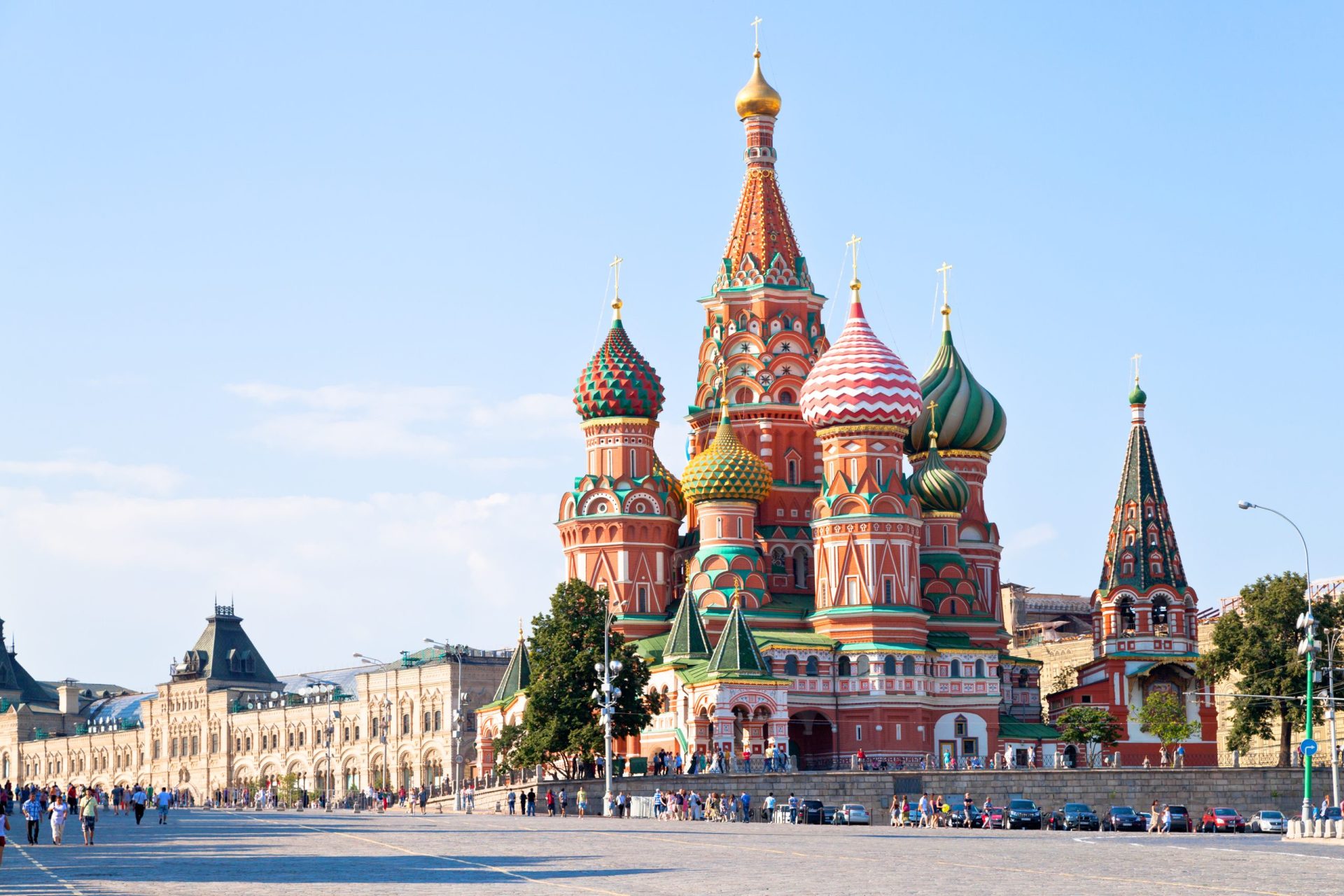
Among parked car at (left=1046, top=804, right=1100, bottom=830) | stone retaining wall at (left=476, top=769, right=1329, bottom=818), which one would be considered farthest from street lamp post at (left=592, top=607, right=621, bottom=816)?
parked car at (left=1046, top=804, right=1100, bottom=830)

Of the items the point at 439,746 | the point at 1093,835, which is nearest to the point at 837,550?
the point at 1093,835

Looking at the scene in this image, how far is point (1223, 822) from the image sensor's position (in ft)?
183

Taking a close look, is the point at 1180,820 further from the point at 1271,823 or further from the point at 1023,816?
the point at 1023,816

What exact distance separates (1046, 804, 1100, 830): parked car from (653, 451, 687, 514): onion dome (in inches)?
1118

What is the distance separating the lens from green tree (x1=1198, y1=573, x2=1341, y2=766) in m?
73.8

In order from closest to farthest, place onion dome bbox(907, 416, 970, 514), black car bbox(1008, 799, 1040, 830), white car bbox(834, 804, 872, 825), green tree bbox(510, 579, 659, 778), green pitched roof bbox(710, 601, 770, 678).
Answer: black car bbox(1008, 799, 1040, 830)
white car bbox(834, 804, 872, 825)
green tree bbox(510, 579, 659, 778)
green pitched roof bbox(710, 601, 770, 678)
onion dome bbox(907, 416, 970, 514)

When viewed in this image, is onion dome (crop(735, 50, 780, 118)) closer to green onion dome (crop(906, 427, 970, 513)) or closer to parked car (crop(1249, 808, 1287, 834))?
green onion dome (crop(906, 427, 970, 513))

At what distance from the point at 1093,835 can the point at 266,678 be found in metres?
104

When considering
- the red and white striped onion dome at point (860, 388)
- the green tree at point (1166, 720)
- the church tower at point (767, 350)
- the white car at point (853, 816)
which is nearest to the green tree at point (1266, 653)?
the green tree at point (1166, 720)

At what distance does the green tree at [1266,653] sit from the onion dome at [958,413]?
14833 mm

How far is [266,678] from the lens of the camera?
14375 cm

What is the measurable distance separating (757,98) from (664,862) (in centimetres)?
5751

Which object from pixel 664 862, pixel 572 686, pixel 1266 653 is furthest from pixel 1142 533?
pixel 664 862

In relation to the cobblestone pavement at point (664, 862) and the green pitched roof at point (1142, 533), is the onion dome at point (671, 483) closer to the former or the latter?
the green pitched roof at point (1142, 533)
